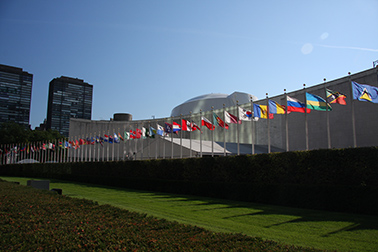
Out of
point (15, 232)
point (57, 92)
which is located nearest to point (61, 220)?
point (15, 232)

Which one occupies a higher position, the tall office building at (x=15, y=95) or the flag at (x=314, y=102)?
the tall office building at (x=15, y=95)

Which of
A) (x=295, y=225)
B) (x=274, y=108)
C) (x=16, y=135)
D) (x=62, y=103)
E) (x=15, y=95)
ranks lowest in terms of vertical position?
(x=295, y=225)

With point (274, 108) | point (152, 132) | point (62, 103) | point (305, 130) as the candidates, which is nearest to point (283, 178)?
point (274, 108)

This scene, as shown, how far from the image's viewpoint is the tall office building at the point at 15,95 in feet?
481

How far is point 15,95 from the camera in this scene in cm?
15362

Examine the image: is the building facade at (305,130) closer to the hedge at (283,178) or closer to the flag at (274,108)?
the flag at (274,108)

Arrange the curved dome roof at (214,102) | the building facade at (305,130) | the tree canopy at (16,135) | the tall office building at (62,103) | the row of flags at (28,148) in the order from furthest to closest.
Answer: the tall office building at (62,103), the tree canopy at (16,135), the curved dome roof at (214,102), the row of flags at (28,148), the building facade at (305,130)

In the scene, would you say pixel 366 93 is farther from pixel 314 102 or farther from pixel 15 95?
pixel 15 95

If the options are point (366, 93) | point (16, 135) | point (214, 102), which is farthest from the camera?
point (16, 135)

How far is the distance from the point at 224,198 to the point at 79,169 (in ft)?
71.5

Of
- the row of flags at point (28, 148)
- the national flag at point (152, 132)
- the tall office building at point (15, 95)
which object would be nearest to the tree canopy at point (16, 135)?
the row of flags at point (28, 148)

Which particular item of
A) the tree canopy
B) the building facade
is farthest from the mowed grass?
the tree canopy

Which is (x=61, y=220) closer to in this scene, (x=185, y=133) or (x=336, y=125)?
(x=336, y=125)

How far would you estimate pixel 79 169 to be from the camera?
110ft
